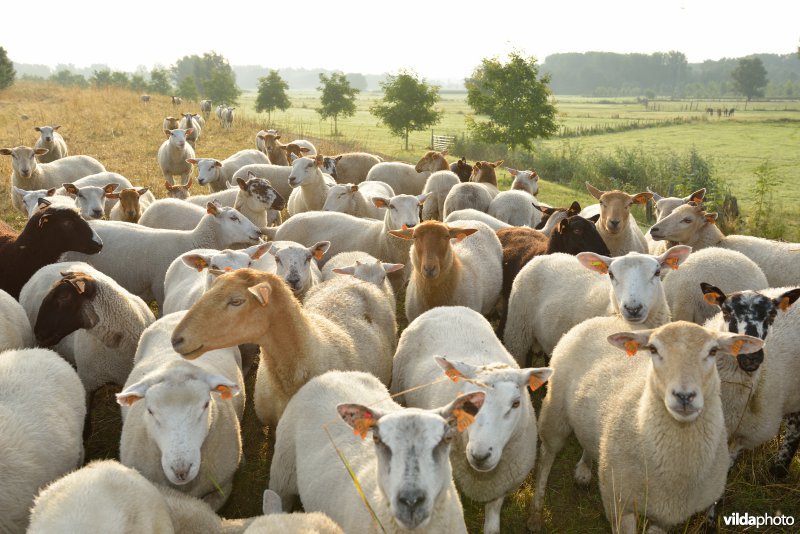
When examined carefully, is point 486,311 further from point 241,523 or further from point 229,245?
point 241,523

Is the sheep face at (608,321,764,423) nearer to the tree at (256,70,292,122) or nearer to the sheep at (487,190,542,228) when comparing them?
the sheep at (487,190,542,228)

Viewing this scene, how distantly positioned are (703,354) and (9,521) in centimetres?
412

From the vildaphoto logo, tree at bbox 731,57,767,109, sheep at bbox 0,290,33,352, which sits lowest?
the vildaphoto logo

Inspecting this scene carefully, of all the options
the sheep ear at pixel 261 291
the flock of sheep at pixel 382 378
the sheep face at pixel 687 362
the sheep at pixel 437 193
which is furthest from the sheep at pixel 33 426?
the sheep at pixel 437 193

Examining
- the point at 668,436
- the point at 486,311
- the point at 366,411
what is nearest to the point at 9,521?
the point at 366,411

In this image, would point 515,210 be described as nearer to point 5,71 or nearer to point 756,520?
point 756,520

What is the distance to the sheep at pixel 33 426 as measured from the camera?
348 centimetres

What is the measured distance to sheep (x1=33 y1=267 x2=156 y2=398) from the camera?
4.82 metres

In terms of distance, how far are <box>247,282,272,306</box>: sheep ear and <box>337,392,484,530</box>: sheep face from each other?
131cm

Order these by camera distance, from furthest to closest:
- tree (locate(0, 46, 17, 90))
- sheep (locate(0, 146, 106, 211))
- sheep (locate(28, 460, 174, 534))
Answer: tree (locate(0, 46, 17, 90)) < sheep (locate(0, 146, 106, 211)) < sheep (locate(28, 460, 174, 534))

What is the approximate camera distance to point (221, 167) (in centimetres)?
1277

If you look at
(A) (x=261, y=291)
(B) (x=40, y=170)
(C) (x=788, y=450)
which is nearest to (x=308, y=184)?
(B) (x=40, y=170)

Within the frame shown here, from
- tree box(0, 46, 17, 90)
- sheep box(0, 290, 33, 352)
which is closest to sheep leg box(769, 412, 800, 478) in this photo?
sheep box(0, 290, 33, 352)

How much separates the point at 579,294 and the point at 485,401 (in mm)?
2540
